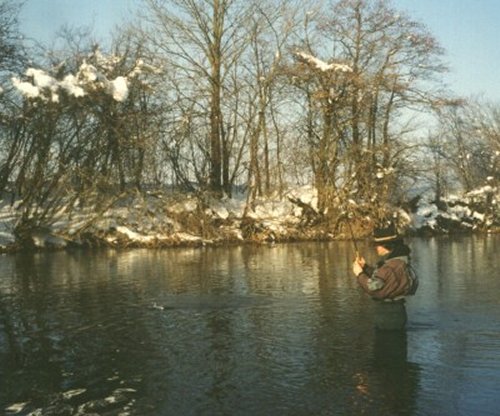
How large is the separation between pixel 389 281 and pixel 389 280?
0.01m

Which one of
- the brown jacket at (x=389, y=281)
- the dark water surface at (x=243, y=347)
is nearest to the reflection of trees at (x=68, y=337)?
the dark water surface at (x=243, y=347)

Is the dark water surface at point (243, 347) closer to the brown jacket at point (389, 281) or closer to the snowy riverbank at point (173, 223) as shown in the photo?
the brown jacket at point (389, 281)

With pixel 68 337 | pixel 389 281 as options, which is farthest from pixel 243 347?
pixel 68 337

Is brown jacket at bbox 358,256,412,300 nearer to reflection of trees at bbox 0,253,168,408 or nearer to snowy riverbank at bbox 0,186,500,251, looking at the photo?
reflection of trees at bbox 0,253,168,408

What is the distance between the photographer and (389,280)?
8680 millimetres

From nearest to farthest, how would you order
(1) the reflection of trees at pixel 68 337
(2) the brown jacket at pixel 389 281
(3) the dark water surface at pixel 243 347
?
(3) the dark water surface at pixel 243 347 < (1) the reflection of trees at pixel 68 337 < (2) the brown jacket at pixel 389 281

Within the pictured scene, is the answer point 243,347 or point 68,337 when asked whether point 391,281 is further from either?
point 68,337

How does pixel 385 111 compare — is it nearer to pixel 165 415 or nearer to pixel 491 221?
pixel 491 221

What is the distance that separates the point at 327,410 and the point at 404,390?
108cm

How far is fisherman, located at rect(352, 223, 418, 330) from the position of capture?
342 inches

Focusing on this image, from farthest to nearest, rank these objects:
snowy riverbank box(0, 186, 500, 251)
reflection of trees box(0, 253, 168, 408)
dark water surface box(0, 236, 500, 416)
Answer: snowy riverbank box(0, 186, 500, 251), reflection of trees box(0, 253, 168, 408), dark water surface box(0, 236, 500, 416)

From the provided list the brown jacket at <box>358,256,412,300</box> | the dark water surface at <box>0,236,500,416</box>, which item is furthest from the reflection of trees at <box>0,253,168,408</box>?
the brown jacket at <box>358,256,412,300</box>

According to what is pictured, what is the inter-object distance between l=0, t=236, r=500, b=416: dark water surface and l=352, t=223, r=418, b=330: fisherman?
11.3 inches

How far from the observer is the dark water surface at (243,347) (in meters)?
7.04
